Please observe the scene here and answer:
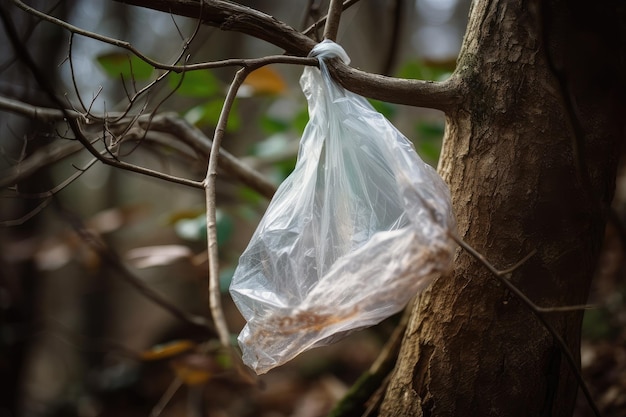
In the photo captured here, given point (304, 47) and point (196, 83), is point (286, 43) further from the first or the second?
point (196, 83)

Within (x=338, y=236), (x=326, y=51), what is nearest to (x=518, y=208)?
(x=338, y=236)

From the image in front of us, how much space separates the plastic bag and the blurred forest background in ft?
0.98

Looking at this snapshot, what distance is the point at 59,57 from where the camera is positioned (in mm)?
2795

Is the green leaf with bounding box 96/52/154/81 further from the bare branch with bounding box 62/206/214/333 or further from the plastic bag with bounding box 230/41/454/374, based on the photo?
the plastic bag with bounding box 230/41/454/374

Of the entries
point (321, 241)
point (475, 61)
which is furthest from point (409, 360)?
point (475, 61)

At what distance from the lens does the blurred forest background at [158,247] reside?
1.60m

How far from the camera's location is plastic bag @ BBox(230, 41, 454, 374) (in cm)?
72

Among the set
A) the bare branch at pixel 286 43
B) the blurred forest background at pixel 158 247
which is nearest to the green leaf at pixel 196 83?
the blurred forest background at pixel 158 247

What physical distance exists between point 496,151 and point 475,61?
16cm

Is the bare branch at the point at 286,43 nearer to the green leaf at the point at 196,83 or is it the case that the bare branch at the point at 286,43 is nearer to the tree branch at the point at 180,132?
the tree branch at the point at 180,132

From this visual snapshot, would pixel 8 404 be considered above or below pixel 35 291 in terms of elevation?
below

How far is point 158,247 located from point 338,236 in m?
1.22

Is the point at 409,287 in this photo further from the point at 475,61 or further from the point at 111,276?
the point at 111,276

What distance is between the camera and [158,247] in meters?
1.92
